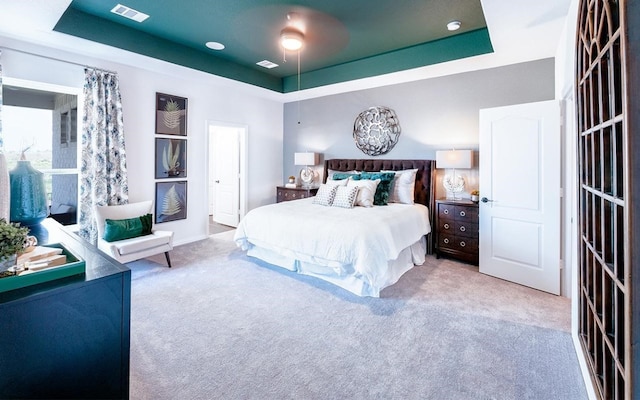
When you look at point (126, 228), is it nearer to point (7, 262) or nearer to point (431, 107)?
point (7, 262)

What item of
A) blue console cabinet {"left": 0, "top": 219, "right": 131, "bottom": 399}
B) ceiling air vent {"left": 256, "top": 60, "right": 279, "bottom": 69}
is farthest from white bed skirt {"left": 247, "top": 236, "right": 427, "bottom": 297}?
ceiling air vent {"left": 256, "top": 60, "right": 279, "bottom": 69}

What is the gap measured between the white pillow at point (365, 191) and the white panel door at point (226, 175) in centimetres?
283

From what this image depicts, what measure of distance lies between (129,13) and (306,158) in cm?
336

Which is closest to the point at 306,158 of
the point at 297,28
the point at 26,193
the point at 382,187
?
the point at 382,187

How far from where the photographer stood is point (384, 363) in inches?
83.4

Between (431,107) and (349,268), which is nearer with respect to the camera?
(349,268)

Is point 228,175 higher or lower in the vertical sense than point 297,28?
lower

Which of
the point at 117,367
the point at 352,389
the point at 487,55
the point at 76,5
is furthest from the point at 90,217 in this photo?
the point at 487,55

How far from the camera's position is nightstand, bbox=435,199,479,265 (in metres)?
4.05

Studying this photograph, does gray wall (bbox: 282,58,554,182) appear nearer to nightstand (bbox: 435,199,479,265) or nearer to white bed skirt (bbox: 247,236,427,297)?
nightstand (bbox: 435,199,479,265)

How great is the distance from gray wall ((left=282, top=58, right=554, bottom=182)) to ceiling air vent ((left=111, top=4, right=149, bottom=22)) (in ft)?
10.8

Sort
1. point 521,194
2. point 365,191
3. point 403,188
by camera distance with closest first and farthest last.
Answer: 1. point 521,194
2. point 365,191
3. point 403,188

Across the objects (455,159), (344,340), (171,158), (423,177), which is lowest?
(344,340)

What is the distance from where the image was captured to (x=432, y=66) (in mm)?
4332
